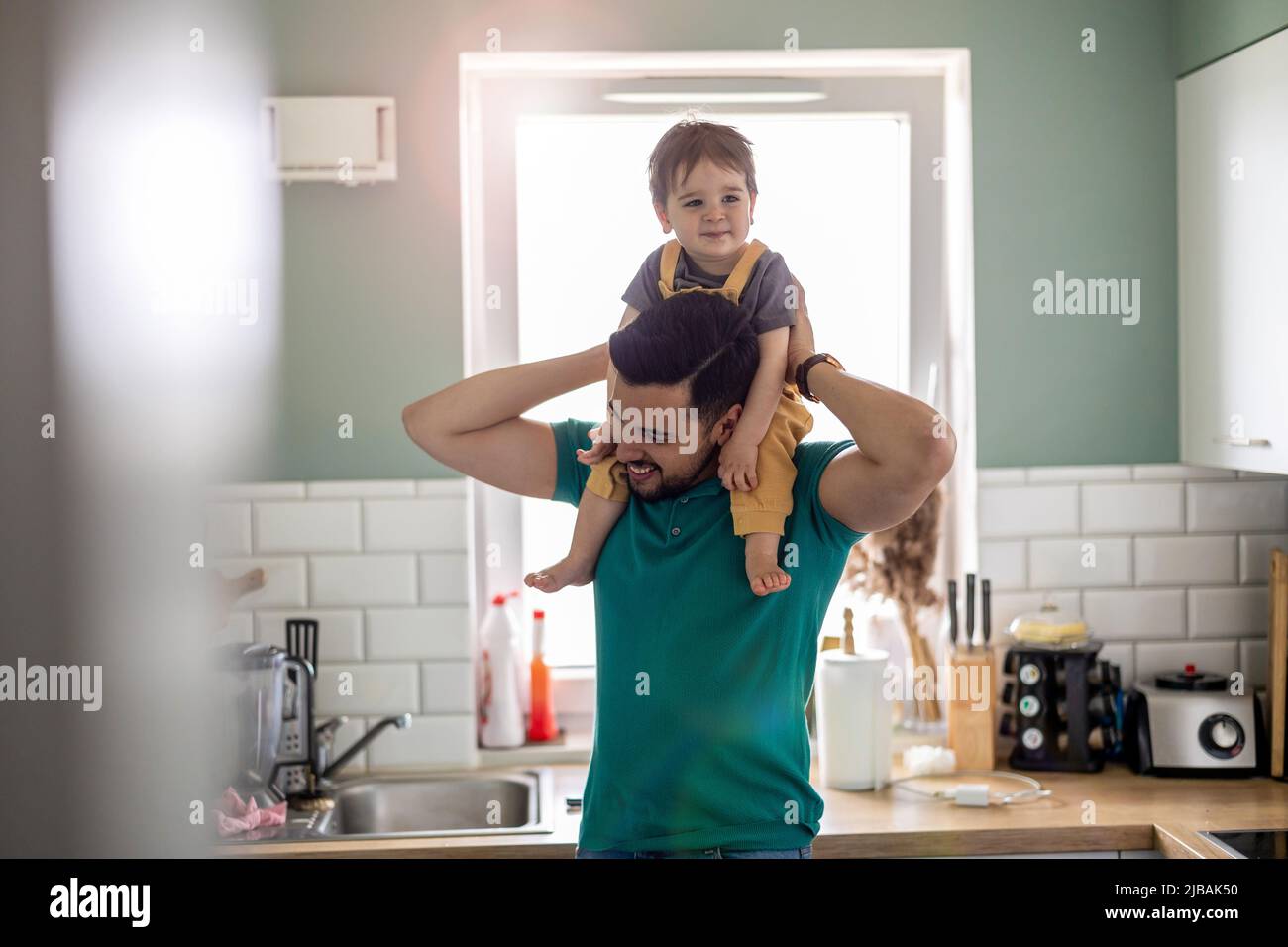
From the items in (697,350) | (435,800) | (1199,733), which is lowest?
(435,800)

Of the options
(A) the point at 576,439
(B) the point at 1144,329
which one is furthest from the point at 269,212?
(B) the point at 1144,329

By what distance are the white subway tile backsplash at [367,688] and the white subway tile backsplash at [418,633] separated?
1.0 inches

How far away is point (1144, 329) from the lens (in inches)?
79.8

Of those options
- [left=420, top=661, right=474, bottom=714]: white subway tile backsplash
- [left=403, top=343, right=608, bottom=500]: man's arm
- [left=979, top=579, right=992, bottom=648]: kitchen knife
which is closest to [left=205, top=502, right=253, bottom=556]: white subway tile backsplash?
[left=420, top=661, right=474, bottom=714]: white subway tile backsplash

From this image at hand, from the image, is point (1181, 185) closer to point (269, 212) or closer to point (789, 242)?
point (789, 242)

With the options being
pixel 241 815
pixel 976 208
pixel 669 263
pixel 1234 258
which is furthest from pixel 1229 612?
pixel 241 815

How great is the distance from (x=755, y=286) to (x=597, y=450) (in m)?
0.21

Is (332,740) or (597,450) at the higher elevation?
(597,450)

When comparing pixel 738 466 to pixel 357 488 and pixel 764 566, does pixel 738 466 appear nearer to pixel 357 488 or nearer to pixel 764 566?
pixel 764 566

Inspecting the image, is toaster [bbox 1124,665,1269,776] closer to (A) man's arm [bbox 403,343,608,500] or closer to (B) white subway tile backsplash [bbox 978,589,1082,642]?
(B) white subway tile backsplash [bbox 978,589,1082,642]

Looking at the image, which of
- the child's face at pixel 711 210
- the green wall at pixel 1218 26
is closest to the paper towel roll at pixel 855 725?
the child's face at pixel 711 210

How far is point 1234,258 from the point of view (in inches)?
72.6

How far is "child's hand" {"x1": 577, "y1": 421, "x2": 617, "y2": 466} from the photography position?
1.06 meters

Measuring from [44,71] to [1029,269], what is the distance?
1559mm
